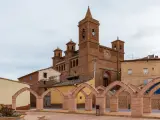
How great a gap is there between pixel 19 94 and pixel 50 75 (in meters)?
12.8

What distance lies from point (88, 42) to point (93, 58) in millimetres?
3353

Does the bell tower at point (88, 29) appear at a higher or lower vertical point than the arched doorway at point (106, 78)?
higher

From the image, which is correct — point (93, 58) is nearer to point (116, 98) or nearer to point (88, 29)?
point (88, 29)

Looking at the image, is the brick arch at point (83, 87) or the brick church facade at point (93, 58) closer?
the brick arch at point (83, 87)

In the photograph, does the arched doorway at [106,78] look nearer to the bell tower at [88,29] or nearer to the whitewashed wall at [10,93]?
the bell tower at [88,29]

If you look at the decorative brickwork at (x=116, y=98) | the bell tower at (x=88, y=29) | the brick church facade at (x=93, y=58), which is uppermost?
the bell tower at (x=88, y=29)

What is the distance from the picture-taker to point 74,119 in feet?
64.4

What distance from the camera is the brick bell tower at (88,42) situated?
143 feet

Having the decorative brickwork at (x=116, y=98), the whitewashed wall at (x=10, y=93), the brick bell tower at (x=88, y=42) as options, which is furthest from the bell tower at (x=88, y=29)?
the whitewashed wall at (x=10, y=93)

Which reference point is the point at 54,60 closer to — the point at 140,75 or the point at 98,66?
the point at 98,66

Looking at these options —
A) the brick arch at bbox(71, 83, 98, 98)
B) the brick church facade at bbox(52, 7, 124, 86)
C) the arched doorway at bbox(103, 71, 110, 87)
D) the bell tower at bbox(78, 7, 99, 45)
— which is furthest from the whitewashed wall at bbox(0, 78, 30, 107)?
the arched doorway at bbox(103, 71, 110, 87)

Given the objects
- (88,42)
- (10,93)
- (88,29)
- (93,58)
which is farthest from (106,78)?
(10,93)

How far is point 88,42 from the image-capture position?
144ft

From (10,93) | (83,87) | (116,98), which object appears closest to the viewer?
(83,87)
